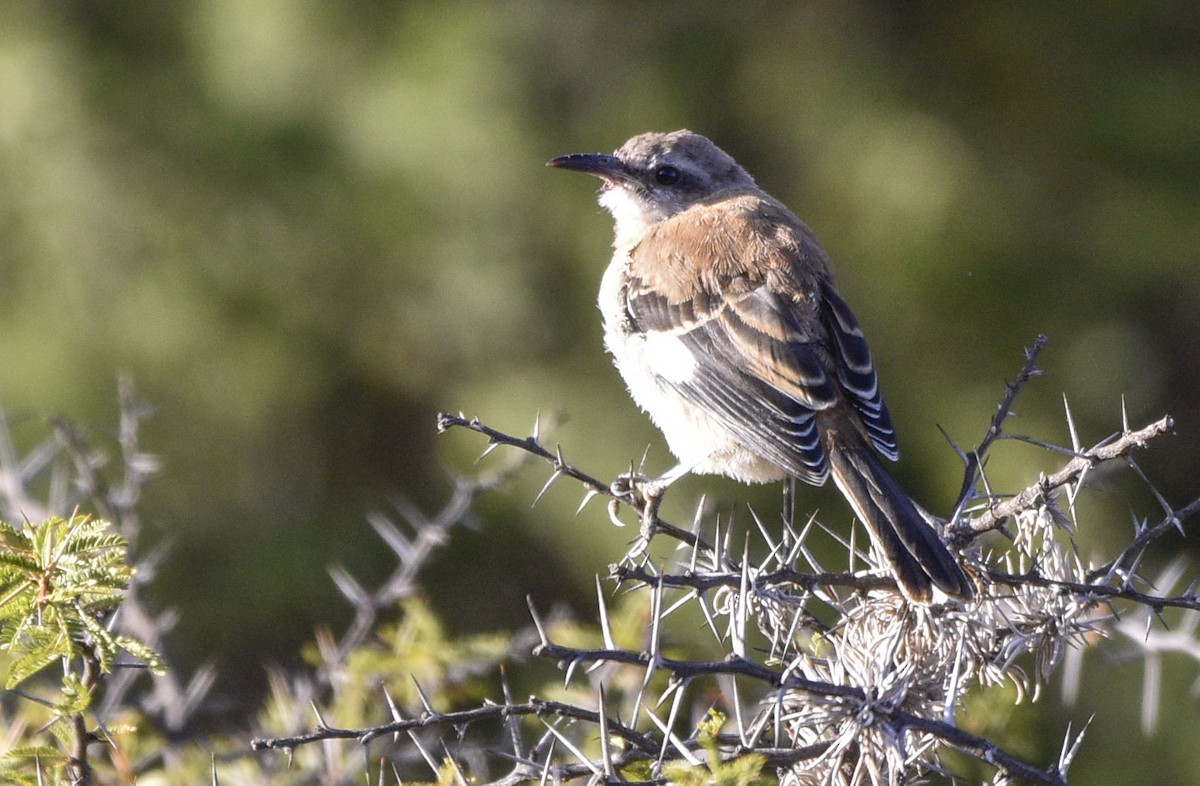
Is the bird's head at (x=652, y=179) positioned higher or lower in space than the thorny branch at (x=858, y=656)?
higher

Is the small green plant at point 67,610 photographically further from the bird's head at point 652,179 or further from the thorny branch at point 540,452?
the bird's head at point 652,179

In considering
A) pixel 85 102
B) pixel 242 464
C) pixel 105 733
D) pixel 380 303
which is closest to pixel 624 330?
pixel 105 733

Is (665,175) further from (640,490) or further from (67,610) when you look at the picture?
(67,610)

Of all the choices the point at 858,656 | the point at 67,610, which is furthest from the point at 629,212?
the point at 67,610

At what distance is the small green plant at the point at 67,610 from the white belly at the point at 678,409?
7.26 ft

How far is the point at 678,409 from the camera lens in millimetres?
4215

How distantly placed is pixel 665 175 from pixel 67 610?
352cm

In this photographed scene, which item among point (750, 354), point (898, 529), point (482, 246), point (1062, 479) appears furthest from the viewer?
point (482, 246)

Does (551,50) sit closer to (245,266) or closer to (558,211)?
(558,211)

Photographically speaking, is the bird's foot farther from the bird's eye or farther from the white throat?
the bird's eye

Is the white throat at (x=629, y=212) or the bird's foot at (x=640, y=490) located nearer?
the bird's foot at (x=640, y=490)

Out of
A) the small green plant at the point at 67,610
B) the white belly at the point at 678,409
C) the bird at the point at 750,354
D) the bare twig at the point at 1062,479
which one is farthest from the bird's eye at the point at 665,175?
the small green plant at the point at 67,610

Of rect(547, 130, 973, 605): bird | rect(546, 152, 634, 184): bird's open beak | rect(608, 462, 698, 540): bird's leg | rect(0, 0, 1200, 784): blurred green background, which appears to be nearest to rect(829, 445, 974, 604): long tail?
rect(547, 130, 973, 605): bird

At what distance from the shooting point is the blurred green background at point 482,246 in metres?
7.59
